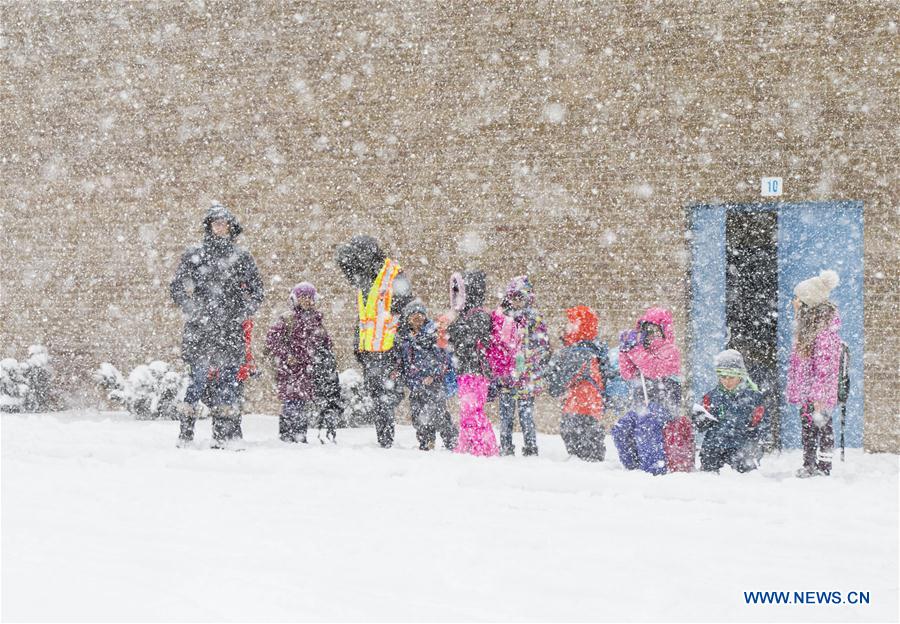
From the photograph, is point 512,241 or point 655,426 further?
point 512,241

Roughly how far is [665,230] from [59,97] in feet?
26.6

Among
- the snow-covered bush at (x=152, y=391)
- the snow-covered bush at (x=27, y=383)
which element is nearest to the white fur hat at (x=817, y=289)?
the snow-covered bush at (x=152, y=391)

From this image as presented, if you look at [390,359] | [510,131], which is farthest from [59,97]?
[390,359]

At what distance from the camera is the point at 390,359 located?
7766 mm

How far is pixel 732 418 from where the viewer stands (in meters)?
6.72

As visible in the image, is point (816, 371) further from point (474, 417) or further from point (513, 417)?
point (474, 417)

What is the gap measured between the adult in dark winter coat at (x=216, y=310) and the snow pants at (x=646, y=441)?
3.22 metres

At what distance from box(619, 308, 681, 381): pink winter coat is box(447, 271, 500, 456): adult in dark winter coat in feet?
4.13

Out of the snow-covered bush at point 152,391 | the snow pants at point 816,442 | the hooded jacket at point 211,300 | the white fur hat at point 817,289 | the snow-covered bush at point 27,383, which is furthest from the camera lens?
the snow-covered bush at point 27,383

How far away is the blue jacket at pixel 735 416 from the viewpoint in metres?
6.70

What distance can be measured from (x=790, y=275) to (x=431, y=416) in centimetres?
433

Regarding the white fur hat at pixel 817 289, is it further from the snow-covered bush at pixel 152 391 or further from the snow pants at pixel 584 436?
the snow-covered bush at pixel 152 391

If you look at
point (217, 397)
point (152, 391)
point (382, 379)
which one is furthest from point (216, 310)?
point (152, 391)

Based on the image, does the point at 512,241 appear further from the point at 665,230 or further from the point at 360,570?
the point at 360,570
